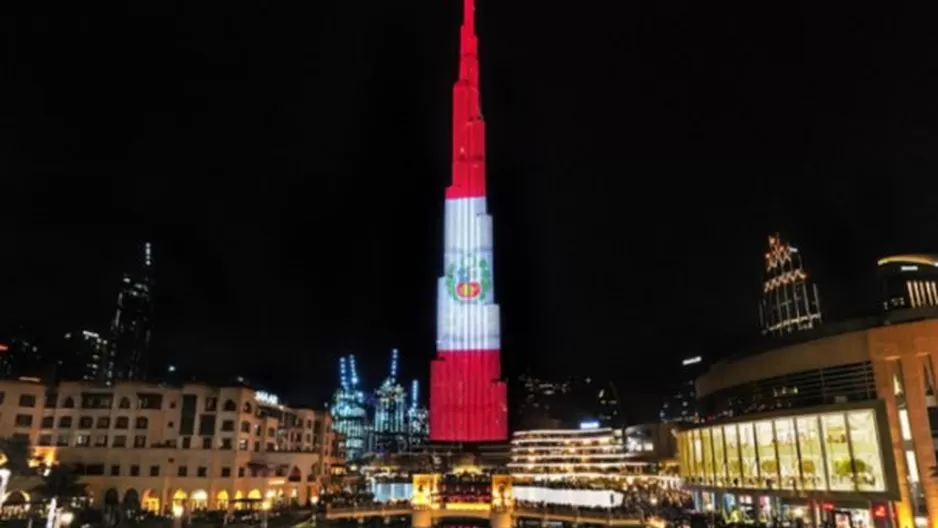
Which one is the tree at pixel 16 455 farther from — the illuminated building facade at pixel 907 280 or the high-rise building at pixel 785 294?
the high-rise building at pixel 785 294

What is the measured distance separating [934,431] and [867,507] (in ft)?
→ 23.8

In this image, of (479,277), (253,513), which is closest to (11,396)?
(253,513)

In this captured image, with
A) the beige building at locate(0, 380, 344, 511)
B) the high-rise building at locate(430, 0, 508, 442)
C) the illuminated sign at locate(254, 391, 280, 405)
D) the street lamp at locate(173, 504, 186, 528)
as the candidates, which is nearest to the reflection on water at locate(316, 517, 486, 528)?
the beige building at locate(0, 380, 344, 511)

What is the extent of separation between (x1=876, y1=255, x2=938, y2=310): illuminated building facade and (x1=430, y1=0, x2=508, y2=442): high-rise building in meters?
48.2

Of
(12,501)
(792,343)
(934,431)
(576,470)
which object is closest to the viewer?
(934,431)

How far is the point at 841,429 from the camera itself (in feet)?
167

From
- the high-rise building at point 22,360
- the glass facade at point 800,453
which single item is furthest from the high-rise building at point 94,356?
the glass facade at point 800,453

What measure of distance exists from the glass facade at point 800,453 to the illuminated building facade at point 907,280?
31.6 metres

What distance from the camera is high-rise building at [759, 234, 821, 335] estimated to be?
14800 centimetres

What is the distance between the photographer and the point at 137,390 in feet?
261

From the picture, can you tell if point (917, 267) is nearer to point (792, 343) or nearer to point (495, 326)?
point (792, 343)

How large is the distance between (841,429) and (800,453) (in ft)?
14.3

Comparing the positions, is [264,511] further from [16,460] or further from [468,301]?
[468,301]

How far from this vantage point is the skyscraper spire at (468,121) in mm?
91438
